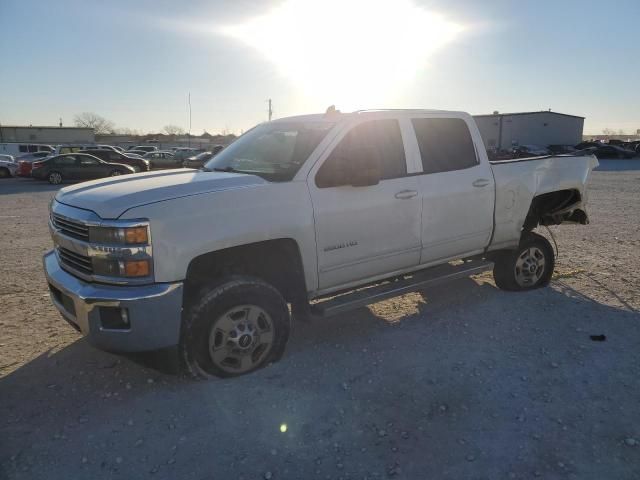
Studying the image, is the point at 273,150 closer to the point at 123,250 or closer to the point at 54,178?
the point at 123,250

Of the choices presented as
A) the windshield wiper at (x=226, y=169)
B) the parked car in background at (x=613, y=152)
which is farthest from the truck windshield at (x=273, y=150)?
the parked car in background at (x=613, y=152)

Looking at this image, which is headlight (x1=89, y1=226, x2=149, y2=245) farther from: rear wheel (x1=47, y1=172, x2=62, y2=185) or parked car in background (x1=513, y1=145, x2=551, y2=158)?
parked car in background (x1=513, y1=145, x2=551, y2=158)

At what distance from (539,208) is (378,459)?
13.4 ft

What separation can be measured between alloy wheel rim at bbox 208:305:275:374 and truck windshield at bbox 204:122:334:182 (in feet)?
3.44

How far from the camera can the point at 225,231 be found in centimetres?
330

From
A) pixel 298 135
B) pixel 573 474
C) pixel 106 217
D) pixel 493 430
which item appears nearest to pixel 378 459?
pixel 493 430

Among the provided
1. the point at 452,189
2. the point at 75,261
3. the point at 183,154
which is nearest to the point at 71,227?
the point at 75,261

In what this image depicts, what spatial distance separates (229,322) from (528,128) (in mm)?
59744

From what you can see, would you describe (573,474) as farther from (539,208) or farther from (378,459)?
(539,208)

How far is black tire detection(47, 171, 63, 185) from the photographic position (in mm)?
21758

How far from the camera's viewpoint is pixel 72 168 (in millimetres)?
22031

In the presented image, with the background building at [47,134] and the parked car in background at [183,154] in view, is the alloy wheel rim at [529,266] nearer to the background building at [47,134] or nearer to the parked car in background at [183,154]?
the parked car in background at [183,154]

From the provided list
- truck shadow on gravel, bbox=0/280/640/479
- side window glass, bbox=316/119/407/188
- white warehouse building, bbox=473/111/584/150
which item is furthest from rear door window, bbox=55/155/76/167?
white warehouse building, bbox=473/111/584/150

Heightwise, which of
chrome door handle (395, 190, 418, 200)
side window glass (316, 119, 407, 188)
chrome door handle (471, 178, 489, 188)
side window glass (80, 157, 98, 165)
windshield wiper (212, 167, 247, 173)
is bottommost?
side window glass (80, 157, 98, 165)
